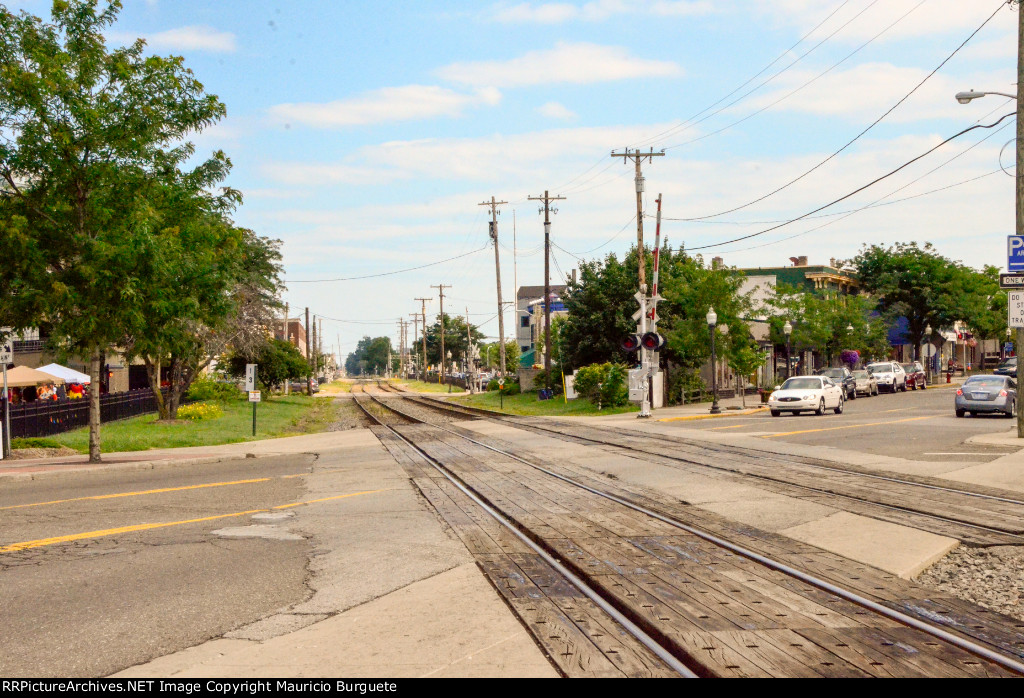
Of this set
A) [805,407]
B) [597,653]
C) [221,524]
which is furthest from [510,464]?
[805,407]

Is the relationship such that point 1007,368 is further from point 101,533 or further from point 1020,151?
point 101,533

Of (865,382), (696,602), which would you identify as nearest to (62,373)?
(696,602)

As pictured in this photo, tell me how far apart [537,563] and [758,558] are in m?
2.03

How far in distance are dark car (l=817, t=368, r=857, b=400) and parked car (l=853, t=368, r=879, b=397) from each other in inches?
17.9

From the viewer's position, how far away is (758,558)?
8.95 meters

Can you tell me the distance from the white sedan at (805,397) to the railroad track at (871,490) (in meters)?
13.6

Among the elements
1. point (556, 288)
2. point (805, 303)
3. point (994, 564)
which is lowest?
point (994, 564)

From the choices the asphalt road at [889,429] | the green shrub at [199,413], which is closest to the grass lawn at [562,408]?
Result: the asphalt road at [889,429]

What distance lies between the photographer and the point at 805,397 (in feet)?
118

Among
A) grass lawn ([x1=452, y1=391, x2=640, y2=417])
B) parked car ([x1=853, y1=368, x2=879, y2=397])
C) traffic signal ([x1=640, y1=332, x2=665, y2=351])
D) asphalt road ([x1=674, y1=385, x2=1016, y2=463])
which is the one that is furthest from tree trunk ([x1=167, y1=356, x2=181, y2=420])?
parked car ([x1=853, y1=368, x2=879, y2=397])

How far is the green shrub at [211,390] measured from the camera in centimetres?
5566

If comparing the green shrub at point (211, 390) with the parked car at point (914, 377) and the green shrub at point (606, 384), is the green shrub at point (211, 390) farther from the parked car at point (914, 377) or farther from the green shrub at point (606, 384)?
the parked car at point (914, 377)

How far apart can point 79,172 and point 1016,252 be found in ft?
65.2

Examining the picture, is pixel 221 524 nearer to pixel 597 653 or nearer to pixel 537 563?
pixel 537 563
